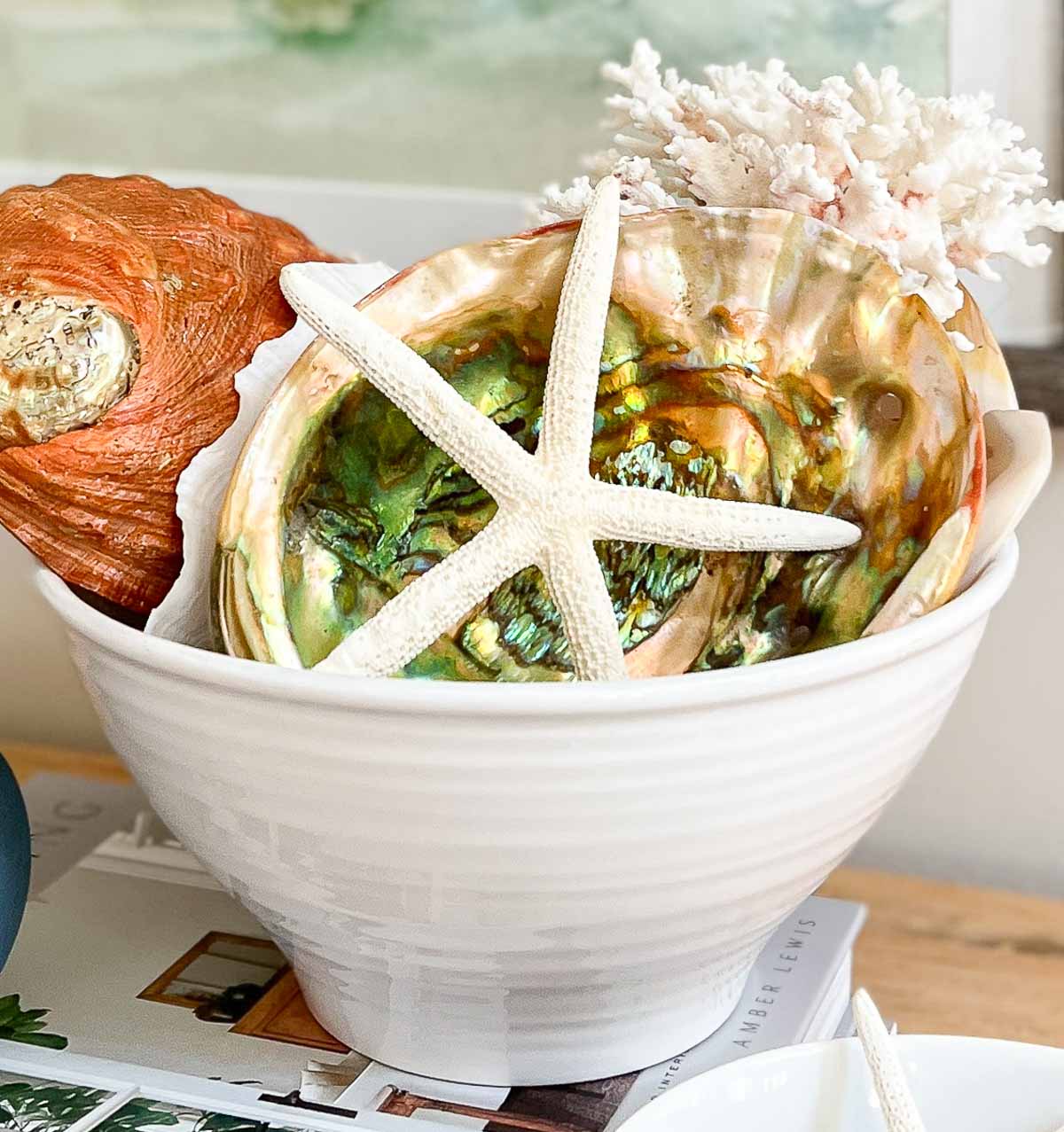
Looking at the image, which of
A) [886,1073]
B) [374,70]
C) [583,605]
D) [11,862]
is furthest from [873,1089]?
[374,70]

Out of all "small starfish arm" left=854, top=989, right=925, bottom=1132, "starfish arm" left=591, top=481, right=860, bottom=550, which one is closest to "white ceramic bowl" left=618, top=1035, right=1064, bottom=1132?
"small starfish arm" left=854, top=989, right=925, bottom=1132

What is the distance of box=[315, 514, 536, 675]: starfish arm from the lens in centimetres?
32

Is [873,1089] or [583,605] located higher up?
[583,605]

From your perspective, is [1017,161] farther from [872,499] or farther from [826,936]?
[826,936]

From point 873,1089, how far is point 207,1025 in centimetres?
18

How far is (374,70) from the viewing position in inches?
23.8

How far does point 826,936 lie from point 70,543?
0.80ft

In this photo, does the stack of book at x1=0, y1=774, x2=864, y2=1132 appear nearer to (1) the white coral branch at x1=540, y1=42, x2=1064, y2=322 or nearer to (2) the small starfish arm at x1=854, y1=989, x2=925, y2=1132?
(2) the small starfish arm at x1=854, y1=989, x2=925, y2=1132

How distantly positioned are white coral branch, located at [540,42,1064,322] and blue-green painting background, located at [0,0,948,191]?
0.57ft

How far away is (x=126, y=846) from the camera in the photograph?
0.51 metres

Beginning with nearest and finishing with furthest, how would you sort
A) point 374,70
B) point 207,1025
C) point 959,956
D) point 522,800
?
1. point 522,800
2. point 207,1025
3. point 959,956
4. point 374,70

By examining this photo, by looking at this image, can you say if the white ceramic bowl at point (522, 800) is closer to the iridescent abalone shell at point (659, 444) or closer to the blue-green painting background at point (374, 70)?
the iridescent abalone shell at point (659, 444)

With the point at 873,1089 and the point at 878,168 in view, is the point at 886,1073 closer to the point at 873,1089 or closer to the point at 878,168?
the point at 873,1089

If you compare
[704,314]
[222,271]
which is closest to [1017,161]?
[704,314]
